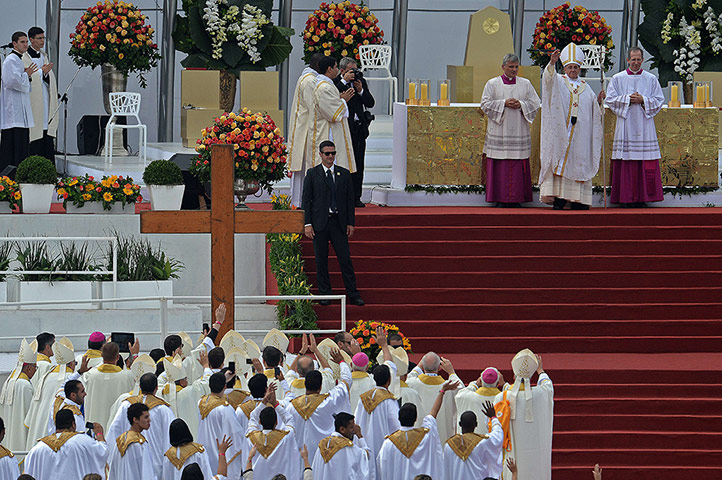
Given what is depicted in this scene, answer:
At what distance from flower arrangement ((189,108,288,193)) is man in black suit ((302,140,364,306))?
0.76 meters

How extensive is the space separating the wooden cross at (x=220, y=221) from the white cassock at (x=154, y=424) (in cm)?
124

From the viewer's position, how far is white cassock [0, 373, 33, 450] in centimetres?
1126

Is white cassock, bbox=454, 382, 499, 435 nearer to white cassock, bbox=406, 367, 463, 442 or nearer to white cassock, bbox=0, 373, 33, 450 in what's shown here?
white cassock, bbox=406, 367, 463, 442

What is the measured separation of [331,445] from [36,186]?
6947 millimetres

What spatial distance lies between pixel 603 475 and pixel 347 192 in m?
3.76

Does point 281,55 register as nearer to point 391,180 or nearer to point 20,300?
point 391,180

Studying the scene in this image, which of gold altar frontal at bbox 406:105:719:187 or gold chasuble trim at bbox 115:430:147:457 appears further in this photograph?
gold altar frontal at bbox 406:105:719:187

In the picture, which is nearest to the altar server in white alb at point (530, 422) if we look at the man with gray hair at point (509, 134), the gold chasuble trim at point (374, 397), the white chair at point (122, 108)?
the gold chasuble trim at point (374, 397)

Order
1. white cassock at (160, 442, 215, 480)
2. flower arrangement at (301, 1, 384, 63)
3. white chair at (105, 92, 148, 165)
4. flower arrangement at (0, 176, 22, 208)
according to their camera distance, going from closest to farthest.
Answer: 1. white cassock at (160, 442, 215, 480)
2. flower arrangement at (0, 176, 22, 208)
3. white chair at (105, 92, 148, 165)
4. flower arrangement at (301, 1, 384, 63)

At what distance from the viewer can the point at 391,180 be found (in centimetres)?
1789

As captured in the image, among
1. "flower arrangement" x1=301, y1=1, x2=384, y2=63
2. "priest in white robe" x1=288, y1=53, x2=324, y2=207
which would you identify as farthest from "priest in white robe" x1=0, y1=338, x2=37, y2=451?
"flower arrangement" x1=301, y1=1, x2=384, y2=63

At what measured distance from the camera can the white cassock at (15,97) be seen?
16734 millimetres

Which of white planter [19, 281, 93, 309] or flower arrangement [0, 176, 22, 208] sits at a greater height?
flower arrangement [0, 176, 22, 208]

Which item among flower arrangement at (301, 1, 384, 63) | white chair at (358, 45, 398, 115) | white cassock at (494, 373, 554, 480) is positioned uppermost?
flower arrangement at (301, 1, 384, 63)
